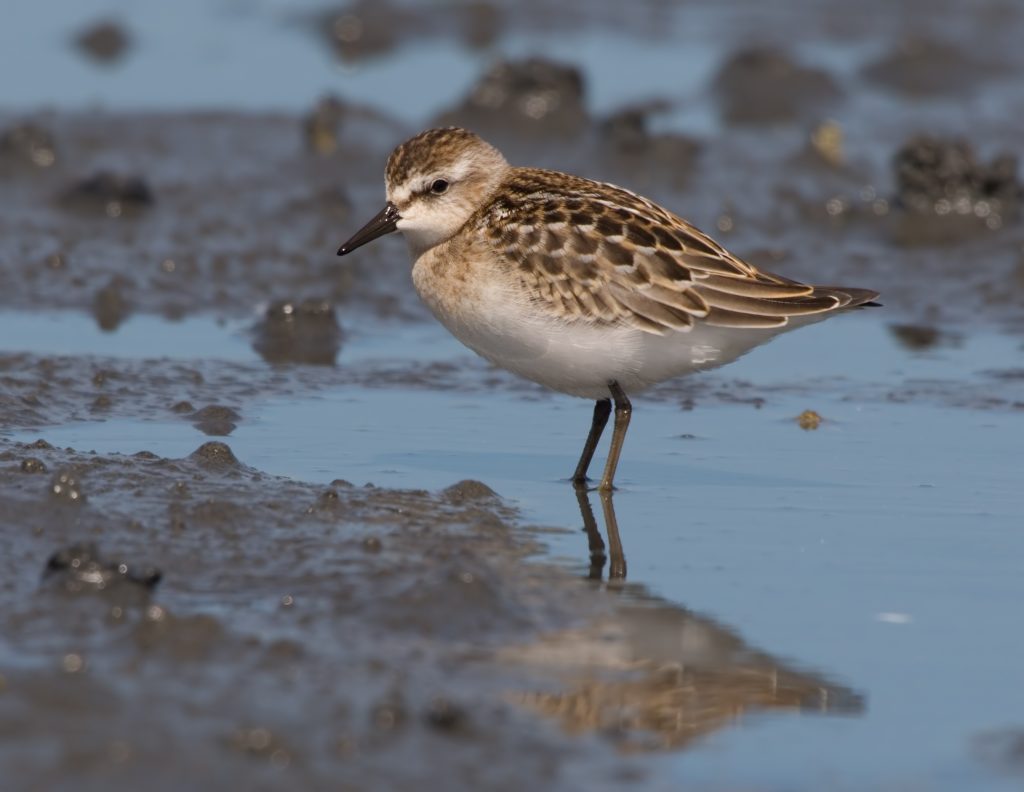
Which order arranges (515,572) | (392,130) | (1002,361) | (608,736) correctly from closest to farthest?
(608,736)
(515,572)
(1002,361)
(392,130)

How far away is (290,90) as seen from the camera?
663 inches

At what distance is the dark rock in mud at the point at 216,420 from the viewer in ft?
31.1

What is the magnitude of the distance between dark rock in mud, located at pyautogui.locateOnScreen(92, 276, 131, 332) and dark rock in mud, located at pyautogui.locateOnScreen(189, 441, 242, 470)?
309 centimetres

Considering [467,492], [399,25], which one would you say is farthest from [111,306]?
[399,25]

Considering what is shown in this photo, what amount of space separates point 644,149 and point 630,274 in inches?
255

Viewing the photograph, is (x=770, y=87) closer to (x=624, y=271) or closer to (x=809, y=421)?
(x=809, y=421)

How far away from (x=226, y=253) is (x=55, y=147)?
2.54 m

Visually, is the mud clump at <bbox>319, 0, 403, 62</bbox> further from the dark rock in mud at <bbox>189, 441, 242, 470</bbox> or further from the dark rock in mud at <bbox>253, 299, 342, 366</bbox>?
the dark rock in mud at <bbox>189, 441, 242, 470</bbox>

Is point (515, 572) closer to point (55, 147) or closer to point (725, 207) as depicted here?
point (725, 207)

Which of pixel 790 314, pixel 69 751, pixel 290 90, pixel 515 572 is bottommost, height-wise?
pixel 69 751

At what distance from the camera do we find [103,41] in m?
17.8

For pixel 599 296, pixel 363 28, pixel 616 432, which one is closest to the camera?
pixel 599 296

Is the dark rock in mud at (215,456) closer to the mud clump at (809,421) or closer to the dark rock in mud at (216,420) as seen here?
the dark rock in mud at (216,420)

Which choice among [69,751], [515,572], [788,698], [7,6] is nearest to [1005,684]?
[788,698]
